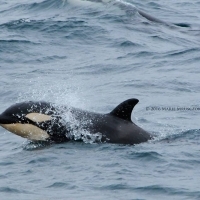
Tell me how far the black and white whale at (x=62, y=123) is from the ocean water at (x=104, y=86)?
24 centimetres

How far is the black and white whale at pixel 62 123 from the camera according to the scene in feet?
49.5

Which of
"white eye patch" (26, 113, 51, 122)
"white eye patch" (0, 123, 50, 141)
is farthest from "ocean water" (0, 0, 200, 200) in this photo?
"white eye patch" (26, 113, 51, 122)

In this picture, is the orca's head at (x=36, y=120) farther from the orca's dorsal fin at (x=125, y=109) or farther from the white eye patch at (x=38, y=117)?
the orca's dorsal fin at (x=125, y=109)

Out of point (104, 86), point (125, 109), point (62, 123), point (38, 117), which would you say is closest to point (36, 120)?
point (38, 117)

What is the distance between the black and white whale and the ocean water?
24cm

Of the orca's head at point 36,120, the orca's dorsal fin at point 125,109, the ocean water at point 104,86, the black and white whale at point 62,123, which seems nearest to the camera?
the ocean water at point 104,86

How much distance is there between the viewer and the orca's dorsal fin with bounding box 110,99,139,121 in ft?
48.3

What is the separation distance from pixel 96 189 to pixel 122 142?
2468mm

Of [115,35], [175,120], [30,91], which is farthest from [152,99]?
[115,35]

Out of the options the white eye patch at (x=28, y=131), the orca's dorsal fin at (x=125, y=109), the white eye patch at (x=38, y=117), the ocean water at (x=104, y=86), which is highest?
the orca's dorsal fin at (x=125, y=109)

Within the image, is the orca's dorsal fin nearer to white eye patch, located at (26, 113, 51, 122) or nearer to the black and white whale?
the black and white whale

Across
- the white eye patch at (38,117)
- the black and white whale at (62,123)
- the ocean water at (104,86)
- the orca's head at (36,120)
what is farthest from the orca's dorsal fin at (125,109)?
the white eye patch at (38,117)

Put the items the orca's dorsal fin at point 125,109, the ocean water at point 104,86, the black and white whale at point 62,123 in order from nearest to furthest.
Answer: the ocean water at point 104,86
the orca's dorsal fin at point 125,109
the black and white whale at point 62,123

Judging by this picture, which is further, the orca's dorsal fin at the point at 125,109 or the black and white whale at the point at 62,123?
the black and white whale at the point at 62,123
